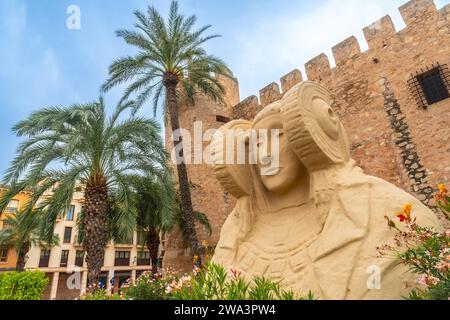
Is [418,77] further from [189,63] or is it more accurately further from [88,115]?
[88,115]

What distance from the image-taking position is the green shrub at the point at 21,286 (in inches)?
364

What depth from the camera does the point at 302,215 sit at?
120 inches

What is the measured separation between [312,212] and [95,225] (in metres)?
6.88

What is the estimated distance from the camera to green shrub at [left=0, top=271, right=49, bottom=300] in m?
9.23

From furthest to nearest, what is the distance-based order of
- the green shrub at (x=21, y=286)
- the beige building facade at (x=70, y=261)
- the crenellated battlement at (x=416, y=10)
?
the beige building facade at (x=70, y=261) < the crenellated battlement at (x=416, y=10) < the green shrub at (x=21, y=286)

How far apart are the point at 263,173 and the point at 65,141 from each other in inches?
285

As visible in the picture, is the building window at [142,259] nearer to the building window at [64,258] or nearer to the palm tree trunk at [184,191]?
the building window at [64,258]

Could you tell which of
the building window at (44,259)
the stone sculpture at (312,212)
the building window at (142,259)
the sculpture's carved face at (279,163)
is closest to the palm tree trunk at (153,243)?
the stone sculpture at (312,212)

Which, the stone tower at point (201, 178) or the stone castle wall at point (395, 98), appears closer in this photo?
the stone castle wall at point (395, 98)

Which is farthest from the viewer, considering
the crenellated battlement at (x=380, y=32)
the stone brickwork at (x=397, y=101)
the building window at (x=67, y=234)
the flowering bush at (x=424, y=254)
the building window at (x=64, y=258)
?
the building window at (x=67, y=234)

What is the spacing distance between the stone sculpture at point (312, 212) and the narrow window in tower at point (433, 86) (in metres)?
8.55

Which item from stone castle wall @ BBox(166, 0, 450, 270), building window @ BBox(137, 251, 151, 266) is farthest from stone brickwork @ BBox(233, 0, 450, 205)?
Result: building window @ BBox(137, 251, 151, 266)

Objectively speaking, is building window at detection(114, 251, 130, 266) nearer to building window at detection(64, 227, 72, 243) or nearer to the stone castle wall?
building window at detection(64, 227, 72, 243)

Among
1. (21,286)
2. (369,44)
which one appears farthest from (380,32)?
(21,286)
